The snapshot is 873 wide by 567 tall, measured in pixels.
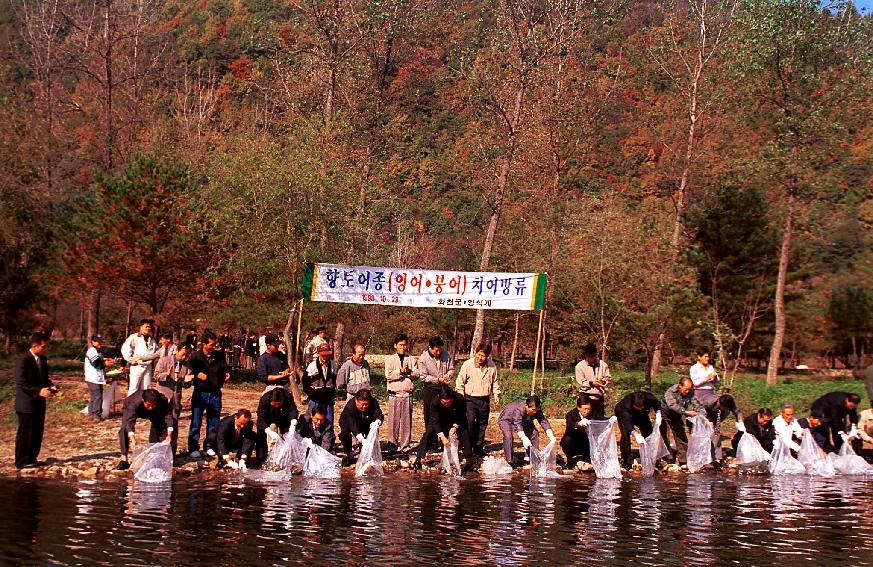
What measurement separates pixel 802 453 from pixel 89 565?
39.8ft

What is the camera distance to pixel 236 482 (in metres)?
14.8

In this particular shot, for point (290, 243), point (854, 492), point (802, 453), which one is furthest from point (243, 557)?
point (290, 243)

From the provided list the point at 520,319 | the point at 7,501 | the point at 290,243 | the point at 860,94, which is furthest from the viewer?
the point at 520,319

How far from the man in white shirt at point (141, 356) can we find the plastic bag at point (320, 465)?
3.82m

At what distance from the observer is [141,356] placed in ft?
59.5

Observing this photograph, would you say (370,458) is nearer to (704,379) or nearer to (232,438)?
(232,438)

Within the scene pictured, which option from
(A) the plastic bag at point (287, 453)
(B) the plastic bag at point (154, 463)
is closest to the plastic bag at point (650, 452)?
(A) the plastic bag at point (287, 453)

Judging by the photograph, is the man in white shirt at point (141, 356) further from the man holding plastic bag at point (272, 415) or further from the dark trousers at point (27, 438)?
the man holding plastic bag at point (272, 415)

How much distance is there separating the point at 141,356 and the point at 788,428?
10.7 meters

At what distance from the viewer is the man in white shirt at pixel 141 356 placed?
59.5ft

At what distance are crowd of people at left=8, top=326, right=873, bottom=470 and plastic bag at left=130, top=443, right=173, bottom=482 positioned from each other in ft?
2.17

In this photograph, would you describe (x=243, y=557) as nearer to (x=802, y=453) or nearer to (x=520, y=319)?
(x=802, y=453)

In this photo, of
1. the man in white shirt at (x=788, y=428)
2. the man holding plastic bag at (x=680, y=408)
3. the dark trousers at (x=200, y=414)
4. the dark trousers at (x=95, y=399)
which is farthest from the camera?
the dark trousers at (x=95, y=399)

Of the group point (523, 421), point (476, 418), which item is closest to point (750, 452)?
point (523, 421)
